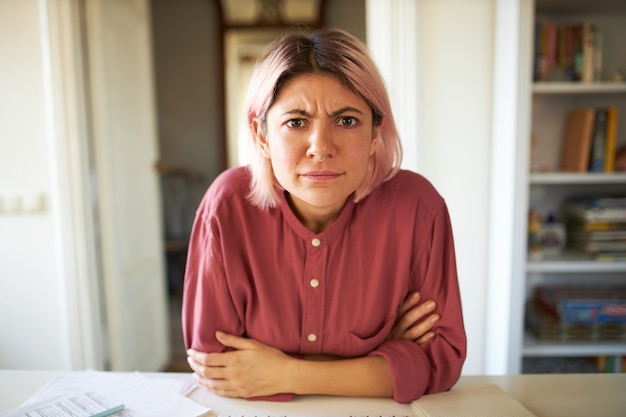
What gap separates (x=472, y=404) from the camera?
0.82m

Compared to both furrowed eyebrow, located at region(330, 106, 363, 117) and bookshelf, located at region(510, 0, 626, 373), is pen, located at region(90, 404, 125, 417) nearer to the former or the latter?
furrowed eyebrow, located at region(330, 106, 363, 117)

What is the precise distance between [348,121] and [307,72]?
0.39ft

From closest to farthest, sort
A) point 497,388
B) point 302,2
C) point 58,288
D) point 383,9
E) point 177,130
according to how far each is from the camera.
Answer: point 497,388 → point 383,9 → point 58,288 → point 302,2 → point 177,130

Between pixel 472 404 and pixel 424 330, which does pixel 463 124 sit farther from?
pixel 472 404

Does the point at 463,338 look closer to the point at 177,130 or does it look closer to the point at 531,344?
the point at 531,344

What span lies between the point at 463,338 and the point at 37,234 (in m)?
1.84

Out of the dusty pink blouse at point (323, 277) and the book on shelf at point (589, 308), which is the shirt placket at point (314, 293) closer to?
the dusty pink blouse at point (323, 277)

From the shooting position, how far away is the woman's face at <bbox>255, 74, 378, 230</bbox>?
0.86 meters

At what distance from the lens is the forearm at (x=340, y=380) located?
0.86m

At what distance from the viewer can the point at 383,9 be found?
6.26 feet

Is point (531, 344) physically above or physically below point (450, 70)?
below

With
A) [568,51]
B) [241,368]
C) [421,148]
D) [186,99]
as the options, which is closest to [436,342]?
[241,368]

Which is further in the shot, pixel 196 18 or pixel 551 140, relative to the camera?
pixel 196 18

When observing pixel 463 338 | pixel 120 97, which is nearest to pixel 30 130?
pixel 120 97
